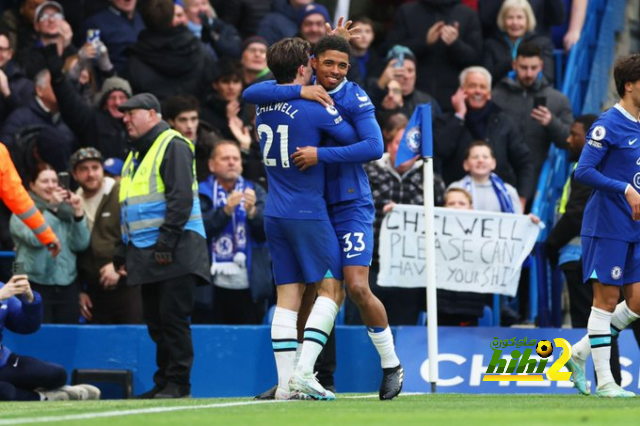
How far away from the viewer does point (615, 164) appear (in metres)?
9.88

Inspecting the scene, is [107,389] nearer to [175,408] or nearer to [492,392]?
[492,392]

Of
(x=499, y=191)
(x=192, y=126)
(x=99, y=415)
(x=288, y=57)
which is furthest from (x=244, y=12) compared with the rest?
(x=99, y=415)

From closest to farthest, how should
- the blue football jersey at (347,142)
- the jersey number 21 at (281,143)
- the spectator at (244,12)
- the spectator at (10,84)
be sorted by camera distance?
the blue football jersey at (347,142) < the jersey number 21 at (281,143) < the spectator at (10,84) < the spectator at (244,12)

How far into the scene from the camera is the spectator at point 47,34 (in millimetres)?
14984

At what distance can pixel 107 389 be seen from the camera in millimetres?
12938

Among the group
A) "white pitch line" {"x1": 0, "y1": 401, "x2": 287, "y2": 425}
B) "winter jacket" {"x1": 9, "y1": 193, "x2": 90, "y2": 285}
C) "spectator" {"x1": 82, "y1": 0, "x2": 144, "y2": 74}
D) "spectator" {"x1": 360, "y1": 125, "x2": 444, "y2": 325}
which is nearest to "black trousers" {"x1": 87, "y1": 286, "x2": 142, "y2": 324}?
"winter jacket" {"x1": 9, "y1": 193, "x2": 90, "y2": 285}

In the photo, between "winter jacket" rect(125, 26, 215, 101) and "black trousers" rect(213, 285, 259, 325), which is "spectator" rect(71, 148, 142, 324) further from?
"winter jacket" rect(125, 26, 215, 101)

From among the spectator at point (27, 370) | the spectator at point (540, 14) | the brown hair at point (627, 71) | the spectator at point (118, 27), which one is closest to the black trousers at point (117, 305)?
the spectator at point (27, 370)

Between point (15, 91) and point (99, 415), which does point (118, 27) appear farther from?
point (99, 415)

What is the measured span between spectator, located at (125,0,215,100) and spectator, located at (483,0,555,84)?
3331 mm

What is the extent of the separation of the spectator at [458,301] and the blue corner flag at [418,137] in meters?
1.98

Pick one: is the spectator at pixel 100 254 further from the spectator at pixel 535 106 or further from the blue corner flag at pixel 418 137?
the spectator at pixel 535 106

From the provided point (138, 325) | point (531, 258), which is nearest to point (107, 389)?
point (138, 325)

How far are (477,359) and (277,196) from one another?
4077 millimetres
